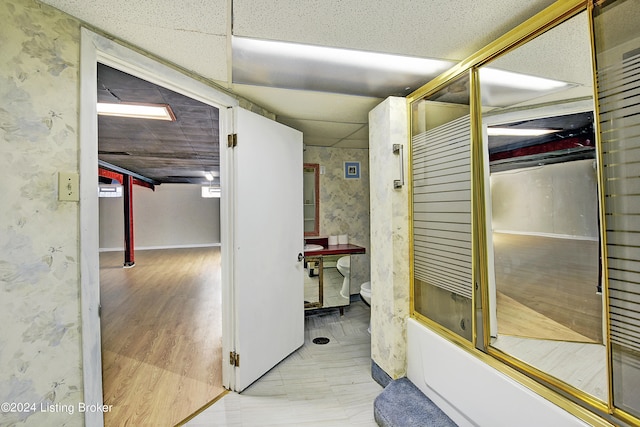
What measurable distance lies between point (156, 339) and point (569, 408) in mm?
3274

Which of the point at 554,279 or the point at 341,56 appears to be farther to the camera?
the point at 341,56

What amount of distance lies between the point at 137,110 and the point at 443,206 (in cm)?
273

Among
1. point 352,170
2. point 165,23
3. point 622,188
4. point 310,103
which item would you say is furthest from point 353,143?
point 622,188

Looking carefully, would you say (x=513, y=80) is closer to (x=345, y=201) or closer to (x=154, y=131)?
(x=345, y=201)

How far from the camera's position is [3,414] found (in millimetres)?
1068

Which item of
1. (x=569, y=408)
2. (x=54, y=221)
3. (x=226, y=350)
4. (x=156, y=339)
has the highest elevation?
(x=54, y=221)

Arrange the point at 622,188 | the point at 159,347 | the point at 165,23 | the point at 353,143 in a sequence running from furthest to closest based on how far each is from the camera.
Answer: the point at 353,143, the point at 159,347, the point at 165,23, the point at 622,188

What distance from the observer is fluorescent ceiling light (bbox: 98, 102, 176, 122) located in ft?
8.00

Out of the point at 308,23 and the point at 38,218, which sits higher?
the point at 308,23

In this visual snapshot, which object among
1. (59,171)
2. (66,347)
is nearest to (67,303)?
(66,347)

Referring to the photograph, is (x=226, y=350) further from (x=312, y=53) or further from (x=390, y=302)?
(x=312, y=53)

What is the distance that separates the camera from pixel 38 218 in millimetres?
1155

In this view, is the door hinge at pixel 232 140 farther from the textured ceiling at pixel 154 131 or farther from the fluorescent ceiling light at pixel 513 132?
the fluorescent ceiling light at pixel 513 132

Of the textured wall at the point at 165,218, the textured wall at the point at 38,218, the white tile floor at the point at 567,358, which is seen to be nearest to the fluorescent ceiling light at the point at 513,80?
the white tile floor at the point at 567,358
